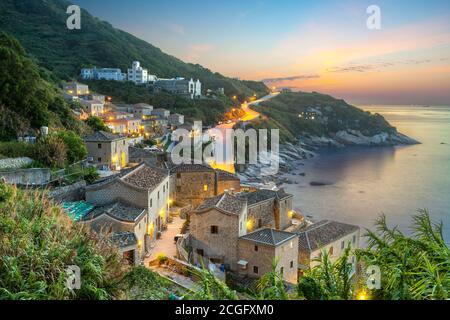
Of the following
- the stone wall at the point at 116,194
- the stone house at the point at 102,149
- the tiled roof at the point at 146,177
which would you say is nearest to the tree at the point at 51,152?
the stone house at the point at 102,149

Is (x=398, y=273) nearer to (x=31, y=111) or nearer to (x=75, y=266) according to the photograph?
(x=75, y=266)

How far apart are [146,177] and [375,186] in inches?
1523

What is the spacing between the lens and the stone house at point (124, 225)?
1457 centimetres

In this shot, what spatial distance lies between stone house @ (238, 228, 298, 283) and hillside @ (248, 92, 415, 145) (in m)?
58.1

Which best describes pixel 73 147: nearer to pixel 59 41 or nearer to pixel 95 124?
pixel 95 124

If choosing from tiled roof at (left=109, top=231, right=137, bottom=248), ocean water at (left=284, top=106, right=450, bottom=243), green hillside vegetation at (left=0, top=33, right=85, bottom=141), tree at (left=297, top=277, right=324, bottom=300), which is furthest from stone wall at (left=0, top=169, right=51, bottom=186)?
ocean water at (left=284, top=106, right=450, bottom=243)

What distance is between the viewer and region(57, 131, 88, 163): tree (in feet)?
76.8

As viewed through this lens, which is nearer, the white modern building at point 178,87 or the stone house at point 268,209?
the stone house at point 268,209

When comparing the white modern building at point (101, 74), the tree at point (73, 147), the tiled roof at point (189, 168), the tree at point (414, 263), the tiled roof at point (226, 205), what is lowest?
the tiled roof at point (226, 205)

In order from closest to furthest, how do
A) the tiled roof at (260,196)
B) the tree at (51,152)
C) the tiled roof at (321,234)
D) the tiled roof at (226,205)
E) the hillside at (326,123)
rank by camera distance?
the tiled roof at (226,205), the tiled roof at (321,234), the tree at (51,152), the tiled roof at (260,196), the hillside at (326,123)

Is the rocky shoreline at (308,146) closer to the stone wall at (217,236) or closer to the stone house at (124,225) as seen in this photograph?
the stone wall at (217,236)

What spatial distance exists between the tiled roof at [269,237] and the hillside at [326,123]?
58.1m

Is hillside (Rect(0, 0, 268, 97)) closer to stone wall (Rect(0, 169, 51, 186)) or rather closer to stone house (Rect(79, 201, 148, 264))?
stone wall (Rect(0, 169, 51, 186))
